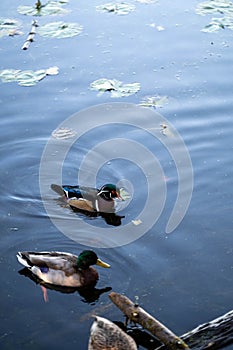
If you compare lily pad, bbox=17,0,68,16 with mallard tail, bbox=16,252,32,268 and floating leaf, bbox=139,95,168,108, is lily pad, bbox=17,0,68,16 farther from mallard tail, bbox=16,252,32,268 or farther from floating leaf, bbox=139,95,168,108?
mallard tail, bbox=16,252,32,268

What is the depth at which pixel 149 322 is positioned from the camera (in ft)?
18.0

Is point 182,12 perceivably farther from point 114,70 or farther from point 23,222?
point 23,222

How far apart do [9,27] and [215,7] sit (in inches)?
143

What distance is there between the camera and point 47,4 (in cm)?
1266

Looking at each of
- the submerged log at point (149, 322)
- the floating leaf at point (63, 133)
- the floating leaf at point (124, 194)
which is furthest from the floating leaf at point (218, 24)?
the submerged log at point (149, 322)

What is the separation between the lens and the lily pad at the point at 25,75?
1013cm

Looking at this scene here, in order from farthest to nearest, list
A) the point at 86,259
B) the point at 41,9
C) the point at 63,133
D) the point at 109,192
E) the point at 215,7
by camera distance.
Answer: the point at 215,7 < the point at 41,9 < the point at 63,133 < the point at 109,192 < the point at 86,259

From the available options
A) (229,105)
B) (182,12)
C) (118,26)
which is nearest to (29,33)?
(118,26)

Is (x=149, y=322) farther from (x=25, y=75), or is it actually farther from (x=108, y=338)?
(x=25, y=75)

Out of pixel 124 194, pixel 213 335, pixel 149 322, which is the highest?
pixel 149 322

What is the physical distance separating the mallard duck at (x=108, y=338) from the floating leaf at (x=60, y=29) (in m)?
6.93

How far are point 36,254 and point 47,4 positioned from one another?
7113mm

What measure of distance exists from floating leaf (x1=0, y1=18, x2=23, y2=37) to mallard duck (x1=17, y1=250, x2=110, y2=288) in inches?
229

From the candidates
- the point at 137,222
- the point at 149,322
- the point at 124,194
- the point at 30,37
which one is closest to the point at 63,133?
the point at 124,194
